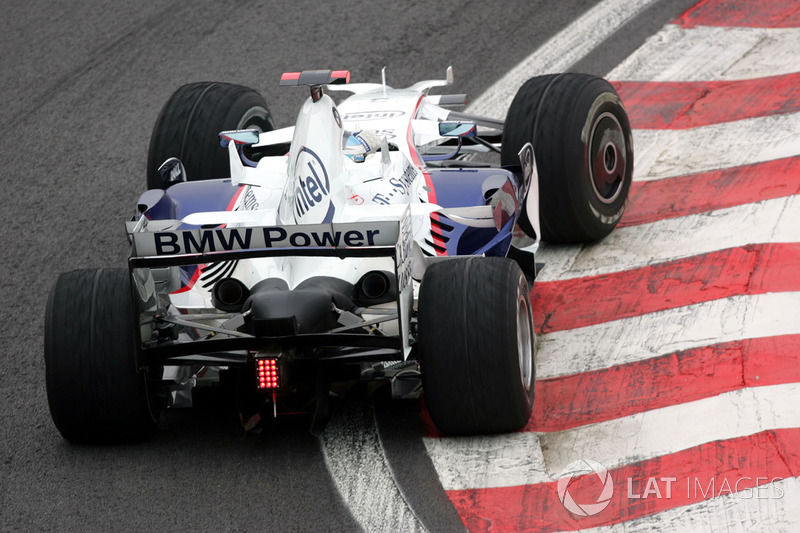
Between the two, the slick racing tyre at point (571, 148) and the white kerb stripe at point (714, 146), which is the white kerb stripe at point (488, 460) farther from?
the white kerb stripe at point (714, 146)

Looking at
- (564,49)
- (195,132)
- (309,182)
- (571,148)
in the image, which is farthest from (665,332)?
(564,49)

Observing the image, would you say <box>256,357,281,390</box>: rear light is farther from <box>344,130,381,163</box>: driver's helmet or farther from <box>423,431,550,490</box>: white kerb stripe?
<box>344,130,381,163</box>: driver's helmet

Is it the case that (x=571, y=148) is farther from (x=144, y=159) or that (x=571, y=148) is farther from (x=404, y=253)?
(x=144, y=159)

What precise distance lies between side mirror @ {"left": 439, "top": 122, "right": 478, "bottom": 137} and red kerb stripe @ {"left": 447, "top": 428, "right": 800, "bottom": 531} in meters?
2.56

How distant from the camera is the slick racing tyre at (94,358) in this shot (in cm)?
568

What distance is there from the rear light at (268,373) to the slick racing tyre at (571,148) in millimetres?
2284

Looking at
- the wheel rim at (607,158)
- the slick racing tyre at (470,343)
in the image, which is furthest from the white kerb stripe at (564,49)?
the slick racing tyre at (470,343)

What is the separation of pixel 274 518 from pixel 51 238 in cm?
415

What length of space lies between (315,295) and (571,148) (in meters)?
2.57

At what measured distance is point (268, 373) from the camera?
17.5 ft

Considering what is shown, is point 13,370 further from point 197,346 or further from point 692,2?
point 692,2

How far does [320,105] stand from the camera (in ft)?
21.0

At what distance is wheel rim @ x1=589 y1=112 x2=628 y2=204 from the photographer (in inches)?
305

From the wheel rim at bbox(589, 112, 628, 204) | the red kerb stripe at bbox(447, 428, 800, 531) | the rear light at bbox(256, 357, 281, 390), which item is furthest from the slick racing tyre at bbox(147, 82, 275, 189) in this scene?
the red kerb stripe at bbox(447, 428, 800, 531)
